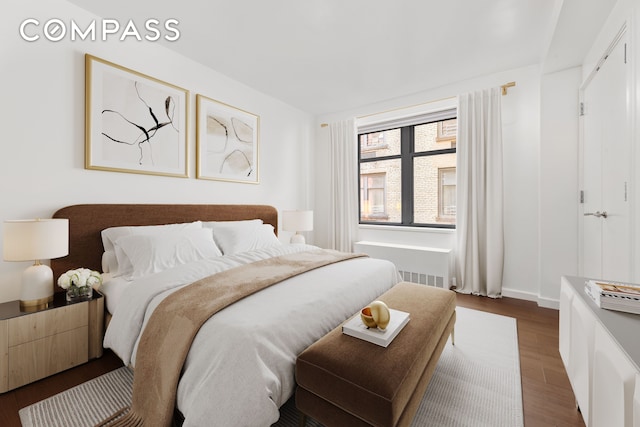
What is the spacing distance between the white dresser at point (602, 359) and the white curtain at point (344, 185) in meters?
3.01

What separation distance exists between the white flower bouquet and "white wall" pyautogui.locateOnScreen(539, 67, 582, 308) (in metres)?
4.06

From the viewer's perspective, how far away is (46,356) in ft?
5.73

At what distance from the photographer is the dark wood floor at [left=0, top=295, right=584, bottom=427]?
57.4 inches

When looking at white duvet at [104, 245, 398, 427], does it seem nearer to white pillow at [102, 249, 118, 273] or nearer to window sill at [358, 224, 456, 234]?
white pillow at [102, 249, 118, 273]

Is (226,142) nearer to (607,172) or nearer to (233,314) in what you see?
(233,314)

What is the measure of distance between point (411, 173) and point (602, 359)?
3.24m

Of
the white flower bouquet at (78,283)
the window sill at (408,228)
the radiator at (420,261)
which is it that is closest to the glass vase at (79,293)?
the white flower bouquet at (78,283)

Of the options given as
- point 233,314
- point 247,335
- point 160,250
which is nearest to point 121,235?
point 160,250

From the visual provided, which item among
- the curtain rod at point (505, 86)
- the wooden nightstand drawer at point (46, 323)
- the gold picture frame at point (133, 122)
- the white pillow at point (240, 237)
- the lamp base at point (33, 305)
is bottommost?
the wooden nightstand drawer at point (46, 323)

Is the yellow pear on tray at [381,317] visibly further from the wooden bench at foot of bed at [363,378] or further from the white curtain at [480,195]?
the white curtain at [480,195]

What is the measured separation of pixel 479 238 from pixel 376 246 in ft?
4.16

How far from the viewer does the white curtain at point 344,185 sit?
171 inches

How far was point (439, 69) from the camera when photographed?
318 centimetres

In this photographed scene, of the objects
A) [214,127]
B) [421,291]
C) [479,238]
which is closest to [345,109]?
[214,127]
